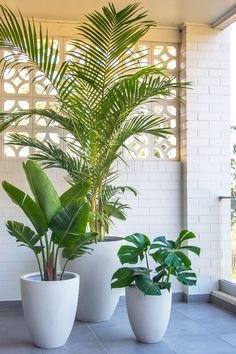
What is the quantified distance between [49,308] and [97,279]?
729mm

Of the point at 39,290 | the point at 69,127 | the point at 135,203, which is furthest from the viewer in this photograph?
the point at 135,203

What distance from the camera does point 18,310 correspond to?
16.1ft

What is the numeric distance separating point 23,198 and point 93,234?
0.59 m

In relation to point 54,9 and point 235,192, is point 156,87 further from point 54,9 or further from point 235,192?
point 235,192

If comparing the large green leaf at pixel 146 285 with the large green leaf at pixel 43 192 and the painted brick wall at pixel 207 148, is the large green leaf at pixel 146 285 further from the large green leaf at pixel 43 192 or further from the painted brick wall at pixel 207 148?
the painted brick wall at pixel 207 148

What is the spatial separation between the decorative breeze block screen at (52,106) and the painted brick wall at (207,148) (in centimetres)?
15

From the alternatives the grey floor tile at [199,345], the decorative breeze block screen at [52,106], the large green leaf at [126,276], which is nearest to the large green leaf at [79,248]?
the large green leaf at [126,276]

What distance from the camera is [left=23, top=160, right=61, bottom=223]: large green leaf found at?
12.3ft

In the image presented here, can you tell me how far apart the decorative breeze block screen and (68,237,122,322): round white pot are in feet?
3.53

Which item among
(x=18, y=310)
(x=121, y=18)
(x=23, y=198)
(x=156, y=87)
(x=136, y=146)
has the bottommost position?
(x=18, y=310)

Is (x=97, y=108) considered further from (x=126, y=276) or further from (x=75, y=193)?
(x=126, y=276)

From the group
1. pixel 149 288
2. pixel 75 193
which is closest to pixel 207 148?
pixel 75 193

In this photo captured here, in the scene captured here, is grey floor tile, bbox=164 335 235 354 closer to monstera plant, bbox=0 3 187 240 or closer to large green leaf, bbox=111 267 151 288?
large green leaf, bbox=111 267 151 288

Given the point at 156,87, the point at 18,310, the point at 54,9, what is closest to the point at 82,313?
the point at 18,310
